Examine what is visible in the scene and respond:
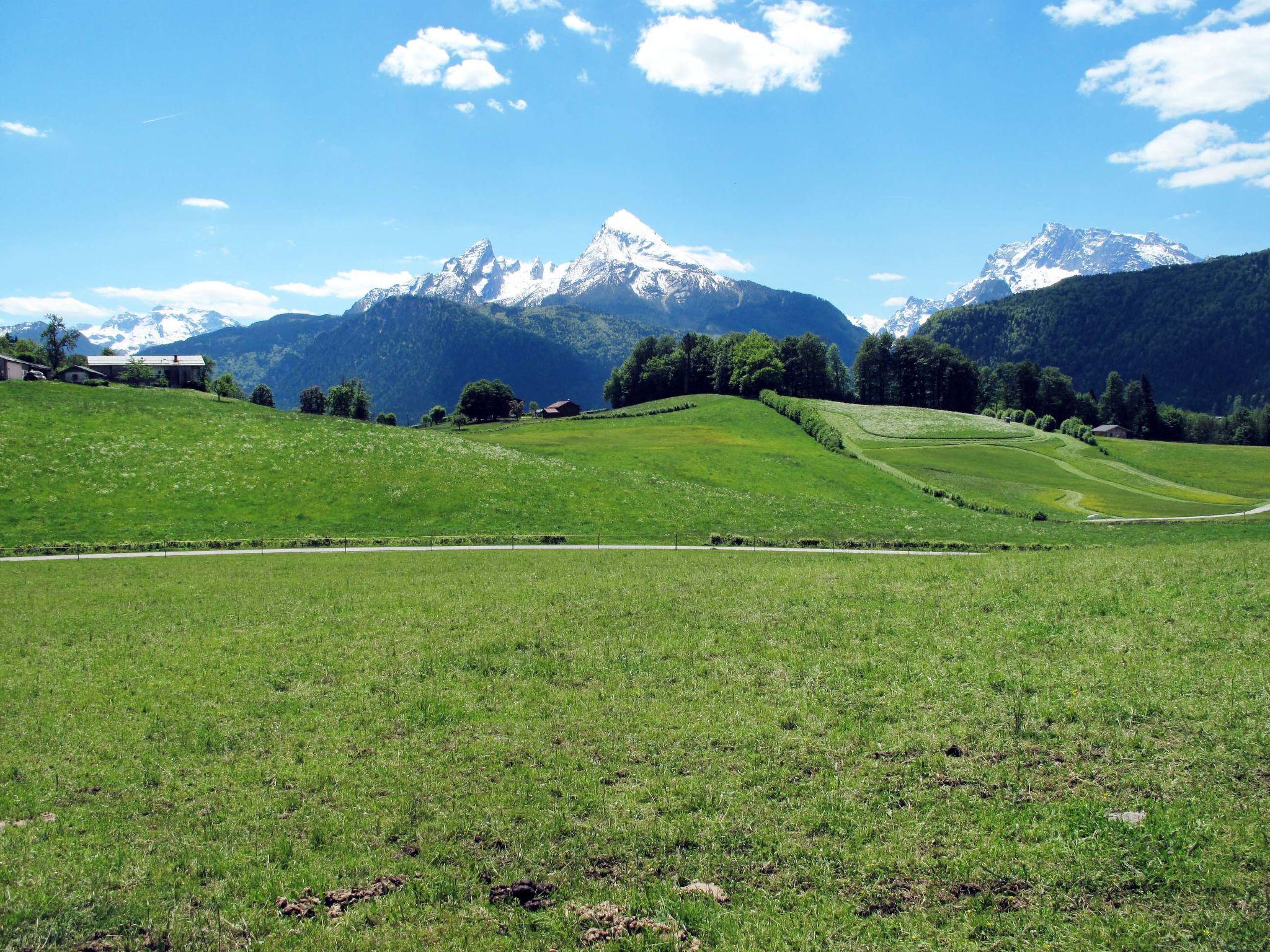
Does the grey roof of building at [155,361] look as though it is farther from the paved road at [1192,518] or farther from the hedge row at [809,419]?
the paved road at [1192,518]

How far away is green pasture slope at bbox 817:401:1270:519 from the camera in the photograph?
77.3 metres

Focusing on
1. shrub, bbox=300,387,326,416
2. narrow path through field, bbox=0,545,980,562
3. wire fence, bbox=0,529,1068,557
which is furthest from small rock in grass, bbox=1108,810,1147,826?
shrub, bbox=300,387,326,416

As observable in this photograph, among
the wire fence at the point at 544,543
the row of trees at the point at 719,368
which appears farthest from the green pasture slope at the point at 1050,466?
the wire fence at the point at 544,543

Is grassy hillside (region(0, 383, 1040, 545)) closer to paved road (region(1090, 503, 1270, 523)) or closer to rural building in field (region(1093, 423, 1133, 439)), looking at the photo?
paved road (region(1090, 503, 1270, 523))

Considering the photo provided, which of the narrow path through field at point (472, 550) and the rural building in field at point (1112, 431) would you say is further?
the rural building in field at point (1112, 431)

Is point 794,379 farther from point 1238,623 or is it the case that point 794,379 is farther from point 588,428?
point 1238,623

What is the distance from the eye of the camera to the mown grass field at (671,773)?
24.5 ft

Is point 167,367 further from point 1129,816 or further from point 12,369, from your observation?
point 1129,816

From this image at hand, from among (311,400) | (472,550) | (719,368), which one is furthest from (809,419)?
(311,400)

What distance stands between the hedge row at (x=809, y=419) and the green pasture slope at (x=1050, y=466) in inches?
172

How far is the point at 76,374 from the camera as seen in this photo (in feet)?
463

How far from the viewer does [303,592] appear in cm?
2503

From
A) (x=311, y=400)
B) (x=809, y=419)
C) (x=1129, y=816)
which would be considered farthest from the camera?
(x=311, y=400)

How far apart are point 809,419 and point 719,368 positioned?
189ft
